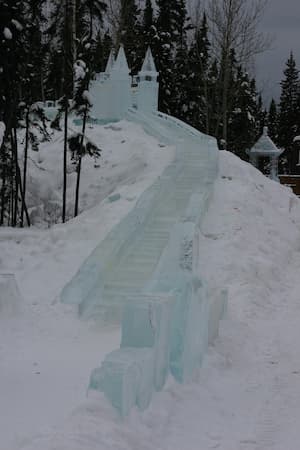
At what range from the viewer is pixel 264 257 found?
52.5 ft

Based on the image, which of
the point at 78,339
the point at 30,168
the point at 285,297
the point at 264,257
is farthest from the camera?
the point at 30,168

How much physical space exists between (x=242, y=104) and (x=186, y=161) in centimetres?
2385

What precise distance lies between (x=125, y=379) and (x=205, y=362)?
297cm

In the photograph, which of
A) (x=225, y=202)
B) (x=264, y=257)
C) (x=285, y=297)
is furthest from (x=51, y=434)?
(x=225, y=202)

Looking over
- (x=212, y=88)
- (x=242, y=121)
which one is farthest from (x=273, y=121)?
(x=212, y=88)

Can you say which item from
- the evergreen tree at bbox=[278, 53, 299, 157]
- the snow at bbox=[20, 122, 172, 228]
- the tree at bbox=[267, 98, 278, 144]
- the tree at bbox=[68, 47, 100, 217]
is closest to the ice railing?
the snow at bbox=[20, 122, 172, 228]

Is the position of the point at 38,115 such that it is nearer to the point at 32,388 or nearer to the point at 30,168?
the point at 30,168

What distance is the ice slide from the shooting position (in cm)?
631

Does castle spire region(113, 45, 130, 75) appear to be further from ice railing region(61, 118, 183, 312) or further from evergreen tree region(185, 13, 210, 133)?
ice railing region(61, 118, 183, 312)

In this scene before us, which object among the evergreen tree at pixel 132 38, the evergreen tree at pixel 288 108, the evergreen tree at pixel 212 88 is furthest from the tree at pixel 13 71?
the evergreen tree at pixel 288 108

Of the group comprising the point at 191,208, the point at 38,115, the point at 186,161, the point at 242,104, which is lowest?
the point at 191,208

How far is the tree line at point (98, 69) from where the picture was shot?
76.7 ft

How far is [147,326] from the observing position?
666 cm

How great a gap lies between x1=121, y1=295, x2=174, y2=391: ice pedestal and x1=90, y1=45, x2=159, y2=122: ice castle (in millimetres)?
26770
